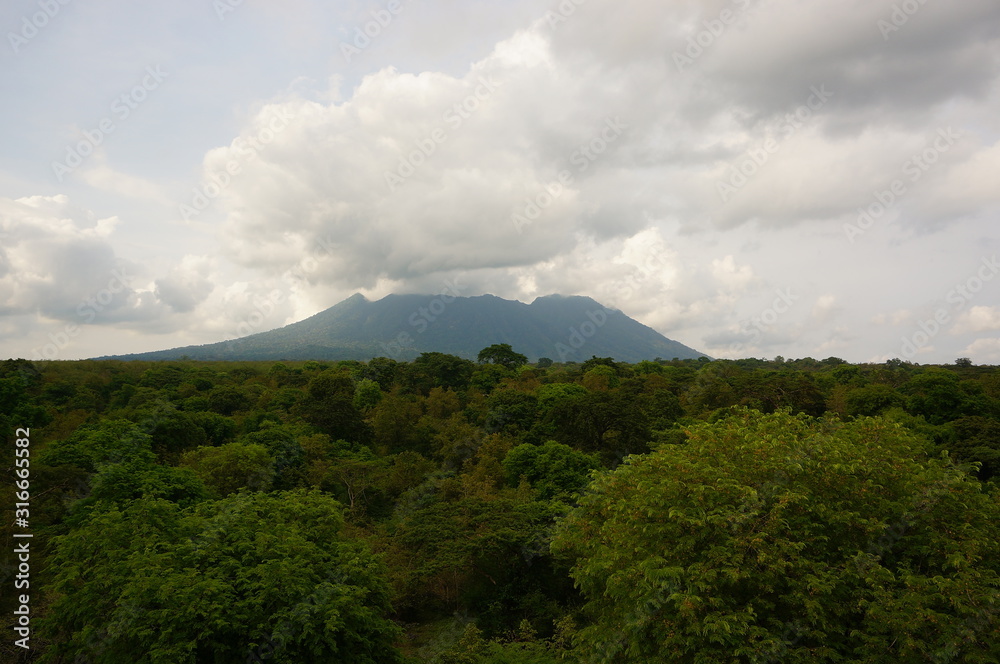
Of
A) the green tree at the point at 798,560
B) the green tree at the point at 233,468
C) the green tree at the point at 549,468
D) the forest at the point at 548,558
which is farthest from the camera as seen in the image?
the green tree at the point at 549,468

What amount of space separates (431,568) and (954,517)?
13.8 m

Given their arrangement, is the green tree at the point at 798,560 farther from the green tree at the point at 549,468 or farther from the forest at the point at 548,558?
the green tree at the point at 549,468

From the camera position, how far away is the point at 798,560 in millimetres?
8781

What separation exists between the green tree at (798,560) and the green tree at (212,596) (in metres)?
5.29

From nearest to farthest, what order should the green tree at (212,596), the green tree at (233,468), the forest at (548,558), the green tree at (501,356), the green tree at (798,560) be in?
the green tree at (798,560) → the forest at (548,558) → the green tree at (212,596) → the green tree at (233,468) → the green tree at (501,356)

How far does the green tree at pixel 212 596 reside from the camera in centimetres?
952

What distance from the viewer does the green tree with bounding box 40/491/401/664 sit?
952 centimetres

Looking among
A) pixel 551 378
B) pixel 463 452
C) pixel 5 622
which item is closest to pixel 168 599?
pixel 5 622

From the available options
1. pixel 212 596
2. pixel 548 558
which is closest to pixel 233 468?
pixel 212 596

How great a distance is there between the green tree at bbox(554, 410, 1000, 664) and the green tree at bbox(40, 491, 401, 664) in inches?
208

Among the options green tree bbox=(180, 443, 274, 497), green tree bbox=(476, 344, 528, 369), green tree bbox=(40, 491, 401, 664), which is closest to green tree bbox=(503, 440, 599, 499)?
green tree bbox=(180, 443, 274, 497)

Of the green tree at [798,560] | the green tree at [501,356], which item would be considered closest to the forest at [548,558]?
the green tree at [798,560]

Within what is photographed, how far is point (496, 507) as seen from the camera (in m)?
19.1

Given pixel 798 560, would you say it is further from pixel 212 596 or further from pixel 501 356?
pixel 501 356
